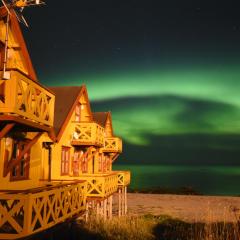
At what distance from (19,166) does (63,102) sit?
874 centimetres

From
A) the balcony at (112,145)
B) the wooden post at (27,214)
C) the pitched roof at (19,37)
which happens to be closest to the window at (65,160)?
the pitched roof at (19,37)

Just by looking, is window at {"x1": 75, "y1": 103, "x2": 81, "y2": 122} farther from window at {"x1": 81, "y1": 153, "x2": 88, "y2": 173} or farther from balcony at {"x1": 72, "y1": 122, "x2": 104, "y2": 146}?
window at {"x1": 81, "y1": 153, "x2": 88, "y2": 173}

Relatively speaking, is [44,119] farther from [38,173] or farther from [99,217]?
[99,217]

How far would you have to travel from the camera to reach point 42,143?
18.8 meters

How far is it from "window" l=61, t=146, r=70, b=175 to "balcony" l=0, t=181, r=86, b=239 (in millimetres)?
5529

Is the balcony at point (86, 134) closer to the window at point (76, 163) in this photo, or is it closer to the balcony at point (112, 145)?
the window at point (76, 163)

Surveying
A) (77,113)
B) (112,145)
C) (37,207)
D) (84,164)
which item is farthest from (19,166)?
(112,145)

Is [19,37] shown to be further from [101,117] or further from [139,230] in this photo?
[101,117]

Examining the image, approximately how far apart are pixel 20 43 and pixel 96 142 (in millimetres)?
9767

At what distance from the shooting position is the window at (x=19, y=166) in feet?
47.6

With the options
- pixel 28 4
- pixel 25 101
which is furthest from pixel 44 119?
pixel 28 4

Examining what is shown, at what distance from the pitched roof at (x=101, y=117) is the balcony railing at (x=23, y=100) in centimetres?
2029

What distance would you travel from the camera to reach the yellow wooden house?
33.7 ft

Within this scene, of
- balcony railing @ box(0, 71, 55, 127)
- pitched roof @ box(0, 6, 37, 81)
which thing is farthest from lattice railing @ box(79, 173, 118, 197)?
balcony railing @ box(0, 71, 55, 127)
